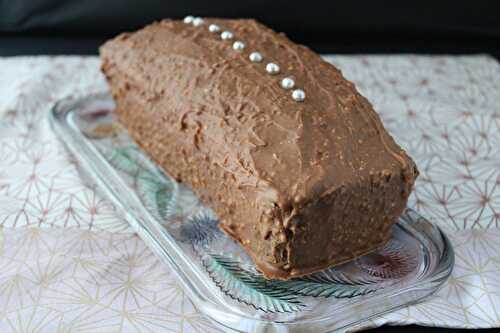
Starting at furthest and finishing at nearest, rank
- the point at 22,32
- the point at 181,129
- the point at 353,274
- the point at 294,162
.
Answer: the point at 22,32 → the point at 181,129 → the point at 353,274 → the point at 294,162

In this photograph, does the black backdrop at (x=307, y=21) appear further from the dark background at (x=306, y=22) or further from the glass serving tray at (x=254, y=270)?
the glass serving tray at (x=254, y=270)

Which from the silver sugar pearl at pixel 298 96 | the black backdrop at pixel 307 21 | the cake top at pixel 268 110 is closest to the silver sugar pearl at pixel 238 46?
the cake top at pixel 268 110

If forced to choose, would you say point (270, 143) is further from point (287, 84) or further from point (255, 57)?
point (255, 57)

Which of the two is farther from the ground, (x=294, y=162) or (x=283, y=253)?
(x=294, y=162)

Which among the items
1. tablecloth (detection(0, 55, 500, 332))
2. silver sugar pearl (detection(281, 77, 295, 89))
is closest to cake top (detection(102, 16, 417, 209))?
silver sugar pearl (detection(281, 77, 295, 89))

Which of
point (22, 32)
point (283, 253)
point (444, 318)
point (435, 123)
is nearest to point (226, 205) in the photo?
point (283, 253)

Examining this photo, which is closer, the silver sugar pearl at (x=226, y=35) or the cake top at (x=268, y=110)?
the cake top at (x=268, y=110)

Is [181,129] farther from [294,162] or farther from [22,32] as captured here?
[22,32]

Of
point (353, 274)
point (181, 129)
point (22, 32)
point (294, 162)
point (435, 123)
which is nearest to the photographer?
point (294, 162)
